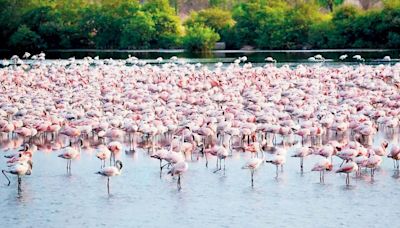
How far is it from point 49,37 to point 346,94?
48.7 metres

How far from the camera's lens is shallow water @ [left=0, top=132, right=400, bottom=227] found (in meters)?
14.5

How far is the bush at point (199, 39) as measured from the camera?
208ft

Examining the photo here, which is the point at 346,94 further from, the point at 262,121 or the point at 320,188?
the point at 320,188

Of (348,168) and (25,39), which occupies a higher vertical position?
(25,39)

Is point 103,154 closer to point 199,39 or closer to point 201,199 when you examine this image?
point 201,199

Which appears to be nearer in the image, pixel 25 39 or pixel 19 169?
pixel 19 169

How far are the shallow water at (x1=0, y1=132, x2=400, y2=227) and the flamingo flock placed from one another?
Answer: 0.27 metres

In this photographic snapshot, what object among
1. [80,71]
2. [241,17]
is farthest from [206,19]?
[80,71]

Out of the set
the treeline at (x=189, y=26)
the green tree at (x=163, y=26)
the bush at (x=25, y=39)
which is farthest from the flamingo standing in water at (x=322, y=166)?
the bush at (x=25, y=39)

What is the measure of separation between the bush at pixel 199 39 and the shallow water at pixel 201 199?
1781 inches

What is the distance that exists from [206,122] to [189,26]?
49944mm

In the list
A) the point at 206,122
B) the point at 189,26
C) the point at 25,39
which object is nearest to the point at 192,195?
the point at 206,122

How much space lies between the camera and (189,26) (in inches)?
2766

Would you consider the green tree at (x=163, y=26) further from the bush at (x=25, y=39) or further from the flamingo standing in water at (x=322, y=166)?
the flamingo standing in water at (x=322, y=166)
